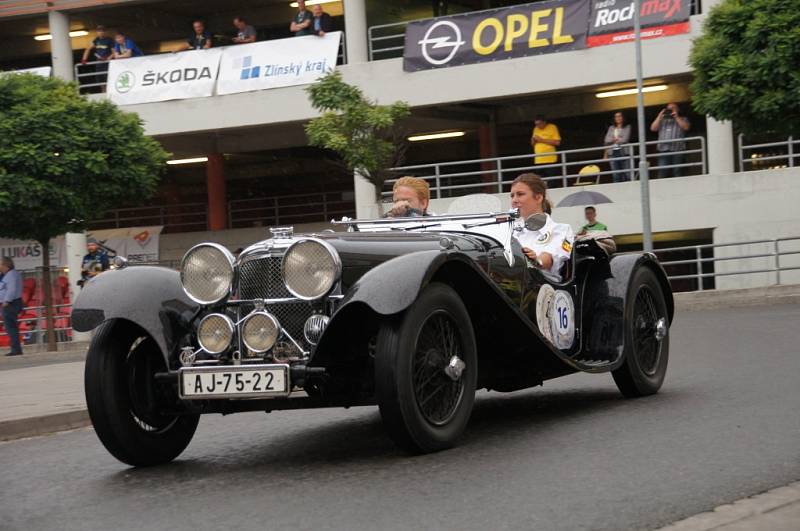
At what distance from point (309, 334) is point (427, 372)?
63cm

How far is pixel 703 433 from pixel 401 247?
1928 mm

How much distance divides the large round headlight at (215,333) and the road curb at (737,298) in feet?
51.6

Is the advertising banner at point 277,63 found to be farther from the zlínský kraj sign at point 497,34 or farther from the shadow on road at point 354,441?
Answer: the shadow on road at point 354,441

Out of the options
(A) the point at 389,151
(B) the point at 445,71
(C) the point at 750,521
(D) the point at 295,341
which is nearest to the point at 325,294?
(D) the point at 295,341

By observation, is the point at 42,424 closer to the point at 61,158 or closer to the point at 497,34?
the point at 61,158

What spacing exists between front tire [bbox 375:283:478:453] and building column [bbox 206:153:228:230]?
99.8ft

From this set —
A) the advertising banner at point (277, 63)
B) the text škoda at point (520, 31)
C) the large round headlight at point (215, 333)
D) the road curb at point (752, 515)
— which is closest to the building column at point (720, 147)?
the text škoda at point (520, 31)

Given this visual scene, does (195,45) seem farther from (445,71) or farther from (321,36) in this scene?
(445,71)

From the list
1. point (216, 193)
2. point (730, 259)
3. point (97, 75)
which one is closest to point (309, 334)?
point (730, 259)

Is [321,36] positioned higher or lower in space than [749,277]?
higher

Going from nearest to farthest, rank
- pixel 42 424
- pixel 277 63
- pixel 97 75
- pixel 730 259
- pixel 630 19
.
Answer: pixel 42 424, pixel 730 259, pixel 630 19, pixel 277 63, pixel 97 75

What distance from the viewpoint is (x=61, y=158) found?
883 inches

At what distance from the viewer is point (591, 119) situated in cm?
3397

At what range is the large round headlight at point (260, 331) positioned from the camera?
629 centimetres
